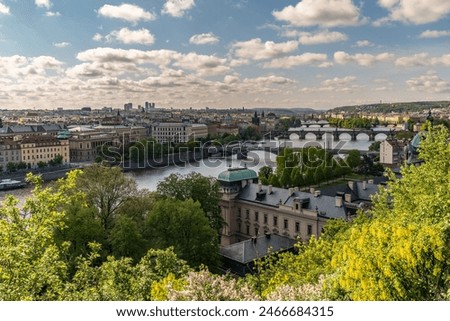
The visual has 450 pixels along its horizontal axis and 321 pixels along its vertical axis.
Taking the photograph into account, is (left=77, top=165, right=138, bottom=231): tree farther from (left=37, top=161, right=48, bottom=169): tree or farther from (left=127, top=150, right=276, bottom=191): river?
(left=37, top=161, right=48, bottom=169): tree

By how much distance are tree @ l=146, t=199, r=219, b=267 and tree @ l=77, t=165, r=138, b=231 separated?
6.46ft

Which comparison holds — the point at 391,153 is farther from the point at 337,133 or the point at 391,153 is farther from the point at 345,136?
the point at 345,136

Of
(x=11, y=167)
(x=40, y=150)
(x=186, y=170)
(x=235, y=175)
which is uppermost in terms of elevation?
(x=235, y=175)

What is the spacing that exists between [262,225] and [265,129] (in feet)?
231

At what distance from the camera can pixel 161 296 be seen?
3.90 meters

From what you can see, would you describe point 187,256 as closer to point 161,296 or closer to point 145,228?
point 145,228

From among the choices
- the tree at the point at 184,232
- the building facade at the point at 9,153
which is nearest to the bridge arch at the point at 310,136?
the building facade at the point at 9,153

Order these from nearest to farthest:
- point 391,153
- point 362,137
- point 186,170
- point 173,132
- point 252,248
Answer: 1. point 252,248
2. point 391,153
3. point 186,170
4. point 173,132
5. point 362,137

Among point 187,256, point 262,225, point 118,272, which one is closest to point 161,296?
point 118,272

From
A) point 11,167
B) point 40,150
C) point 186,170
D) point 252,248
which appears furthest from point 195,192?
point 40,150

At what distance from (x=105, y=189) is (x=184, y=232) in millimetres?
3282

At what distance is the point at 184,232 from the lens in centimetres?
1130

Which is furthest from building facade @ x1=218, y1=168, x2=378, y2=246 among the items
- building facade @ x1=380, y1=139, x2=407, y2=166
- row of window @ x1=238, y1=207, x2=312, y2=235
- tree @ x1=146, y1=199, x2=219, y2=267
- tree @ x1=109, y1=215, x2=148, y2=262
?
building facade @ x1=380, y1=139, x2=407, y2=166
